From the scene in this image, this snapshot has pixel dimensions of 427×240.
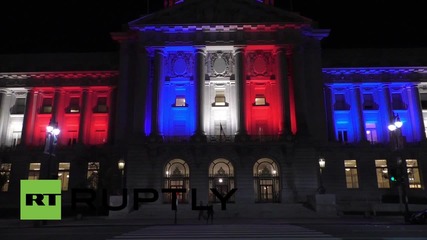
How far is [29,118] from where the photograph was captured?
56188 millimetres

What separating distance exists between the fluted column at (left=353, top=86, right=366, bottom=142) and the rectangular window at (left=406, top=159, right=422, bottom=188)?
6403 millimetres

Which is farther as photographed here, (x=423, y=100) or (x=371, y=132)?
(x=423, y=100)

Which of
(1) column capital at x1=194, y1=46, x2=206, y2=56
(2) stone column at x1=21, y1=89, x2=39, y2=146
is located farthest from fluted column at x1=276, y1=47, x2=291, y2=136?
(2) stone column at x1=21, y1=89, x2=39, y2=146

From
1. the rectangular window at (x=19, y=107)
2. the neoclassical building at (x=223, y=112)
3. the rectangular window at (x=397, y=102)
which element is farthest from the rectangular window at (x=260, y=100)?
the rectangular window at (x=19, y=107)

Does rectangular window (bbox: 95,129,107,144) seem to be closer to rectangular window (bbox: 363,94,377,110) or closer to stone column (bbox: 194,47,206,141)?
stone column (bbox: 194,47,206,141)

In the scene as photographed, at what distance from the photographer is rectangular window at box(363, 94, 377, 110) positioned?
56875 millimetres

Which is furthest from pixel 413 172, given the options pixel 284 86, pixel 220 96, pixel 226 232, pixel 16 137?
pixel 16 137

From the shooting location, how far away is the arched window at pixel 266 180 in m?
46.4

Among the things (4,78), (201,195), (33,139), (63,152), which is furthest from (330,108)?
(4,78)

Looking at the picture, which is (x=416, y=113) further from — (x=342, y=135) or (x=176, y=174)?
(x=176, y=174)

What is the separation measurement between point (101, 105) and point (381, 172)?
4006 centimetres

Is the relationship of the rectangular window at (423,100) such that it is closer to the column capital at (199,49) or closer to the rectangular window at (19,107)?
the column capital at (199,49)

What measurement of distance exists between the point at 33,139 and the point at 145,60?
66.2 feet

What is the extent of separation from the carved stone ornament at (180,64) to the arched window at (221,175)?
512 inches
